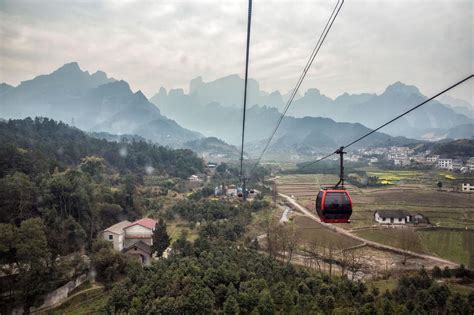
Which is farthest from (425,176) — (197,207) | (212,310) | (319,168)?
(212,310)

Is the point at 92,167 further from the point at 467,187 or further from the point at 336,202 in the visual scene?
the point at 467,187

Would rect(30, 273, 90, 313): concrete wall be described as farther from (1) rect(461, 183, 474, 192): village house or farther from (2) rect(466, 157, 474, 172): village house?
(2) rect(466, 157, 474, 172): village house

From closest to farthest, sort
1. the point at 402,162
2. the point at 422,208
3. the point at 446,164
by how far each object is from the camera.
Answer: the point at 422,208 → the point at 446,164 → the point at 402,162

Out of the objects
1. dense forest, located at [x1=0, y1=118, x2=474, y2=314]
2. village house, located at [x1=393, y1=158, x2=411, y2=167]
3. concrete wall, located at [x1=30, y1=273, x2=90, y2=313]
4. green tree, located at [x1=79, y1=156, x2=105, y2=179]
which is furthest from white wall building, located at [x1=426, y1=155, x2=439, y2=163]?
concrete wall, located at [x1=30, y1=273, x2=90, y2=313]

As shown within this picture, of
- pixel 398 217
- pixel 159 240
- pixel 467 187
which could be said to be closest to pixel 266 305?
pixel 159 240

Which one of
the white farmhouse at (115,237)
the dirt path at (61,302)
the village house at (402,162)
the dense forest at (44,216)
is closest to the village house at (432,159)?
the village house at (402,162)
